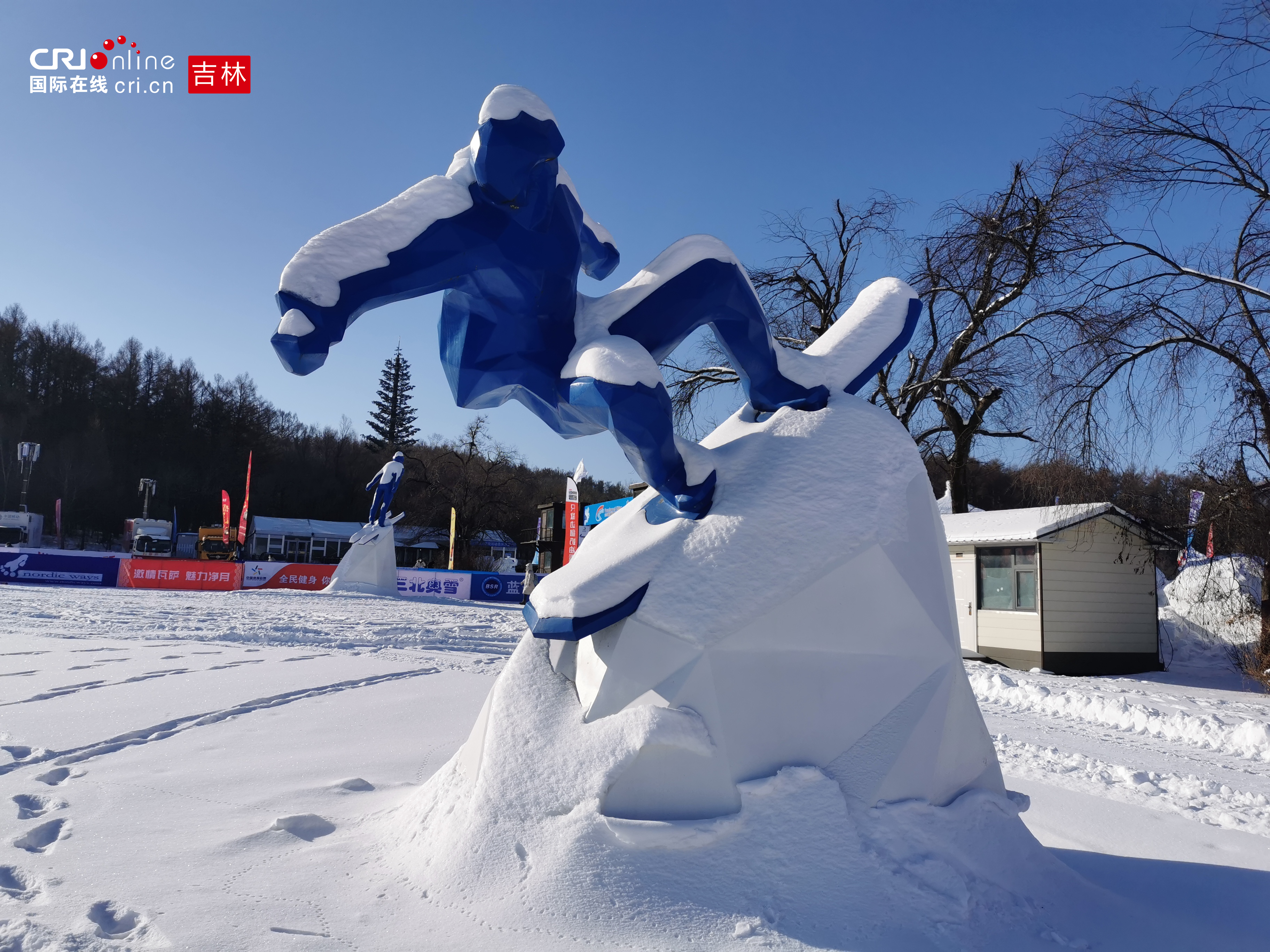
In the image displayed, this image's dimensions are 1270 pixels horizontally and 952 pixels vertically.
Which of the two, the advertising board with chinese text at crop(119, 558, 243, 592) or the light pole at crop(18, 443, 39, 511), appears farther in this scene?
the light pole at crop(18, 443, 39, 511)

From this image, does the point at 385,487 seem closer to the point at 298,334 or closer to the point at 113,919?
the point at 298,334

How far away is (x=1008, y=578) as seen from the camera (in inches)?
537

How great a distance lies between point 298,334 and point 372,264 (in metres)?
0.36

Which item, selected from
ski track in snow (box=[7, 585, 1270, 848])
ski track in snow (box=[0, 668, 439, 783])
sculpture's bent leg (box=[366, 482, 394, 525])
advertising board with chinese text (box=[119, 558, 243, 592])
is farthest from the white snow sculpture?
advertising board with chinese text (box=[119, 558, 243, 592])

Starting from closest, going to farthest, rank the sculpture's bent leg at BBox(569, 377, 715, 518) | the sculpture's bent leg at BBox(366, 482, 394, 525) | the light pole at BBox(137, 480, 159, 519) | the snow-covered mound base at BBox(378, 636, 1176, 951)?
1. the snow-covered mound base at BBox(378, 636, 1176, 951)
2. the sculpture's bent leg at BBox(569, 377, 715, 518)
3. the sculpture's bent leg at BBox(366, 482, 394, 525)
4. the light pole at BBox(137, 480, 159, 519)

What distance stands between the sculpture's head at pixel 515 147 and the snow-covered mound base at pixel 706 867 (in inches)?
79.6

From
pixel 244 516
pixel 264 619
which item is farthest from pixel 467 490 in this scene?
pixel 264 619

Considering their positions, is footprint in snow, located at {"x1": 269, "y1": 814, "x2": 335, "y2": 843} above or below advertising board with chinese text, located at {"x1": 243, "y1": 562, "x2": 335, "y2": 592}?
above

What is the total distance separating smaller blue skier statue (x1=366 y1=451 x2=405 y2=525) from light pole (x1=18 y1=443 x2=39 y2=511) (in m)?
24.6

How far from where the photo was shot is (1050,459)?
8.73 m

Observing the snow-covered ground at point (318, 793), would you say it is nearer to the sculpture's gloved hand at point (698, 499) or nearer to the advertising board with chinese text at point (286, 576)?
the sculpture's gloved hand at point (698, 499)

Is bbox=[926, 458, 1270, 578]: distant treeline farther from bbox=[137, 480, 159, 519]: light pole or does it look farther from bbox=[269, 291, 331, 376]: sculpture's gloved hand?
bbox=[137, 480, 159, 519]: light pole

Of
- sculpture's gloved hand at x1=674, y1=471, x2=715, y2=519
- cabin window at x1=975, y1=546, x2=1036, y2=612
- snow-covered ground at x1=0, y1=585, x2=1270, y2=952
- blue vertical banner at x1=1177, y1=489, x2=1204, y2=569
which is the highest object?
blue vertical banner at x1=1177, y1=489, x2=1204, y2=569

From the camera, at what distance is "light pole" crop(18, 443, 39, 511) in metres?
37.6
